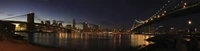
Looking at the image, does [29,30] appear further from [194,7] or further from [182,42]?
[182,42]

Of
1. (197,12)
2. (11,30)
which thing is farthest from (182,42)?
(11,30)

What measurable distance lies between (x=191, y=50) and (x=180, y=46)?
15.3 feet

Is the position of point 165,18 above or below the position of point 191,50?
above

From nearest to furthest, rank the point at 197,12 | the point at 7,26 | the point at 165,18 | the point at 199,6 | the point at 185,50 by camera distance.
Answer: the point at 185,50 < the point at 199,6 < the point at 197,12 < the point at 165,18 < the point at 7,26

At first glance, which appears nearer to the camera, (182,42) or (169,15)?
(182,42)

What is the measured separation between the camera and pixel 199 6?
3731 centimetres

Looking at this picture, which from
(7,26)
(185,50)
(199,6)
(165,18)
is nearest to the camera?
(185,50)

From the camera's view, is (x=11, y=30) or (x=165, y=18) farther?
(x=11, y=30)

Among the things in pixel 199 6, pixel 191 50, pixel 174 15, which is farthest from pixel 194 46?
pixel 174 15

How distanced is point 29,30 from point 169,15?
174 ft

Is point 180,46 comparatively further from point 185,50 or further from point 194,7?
point 194,7

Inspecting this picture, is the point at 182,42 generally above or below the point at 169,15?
below

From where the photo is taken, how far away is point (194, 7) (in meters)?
39.2

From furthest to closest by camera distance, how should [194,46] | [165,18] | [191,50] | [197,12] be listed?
[165,18], [197,12], [194,46], [191,50]
